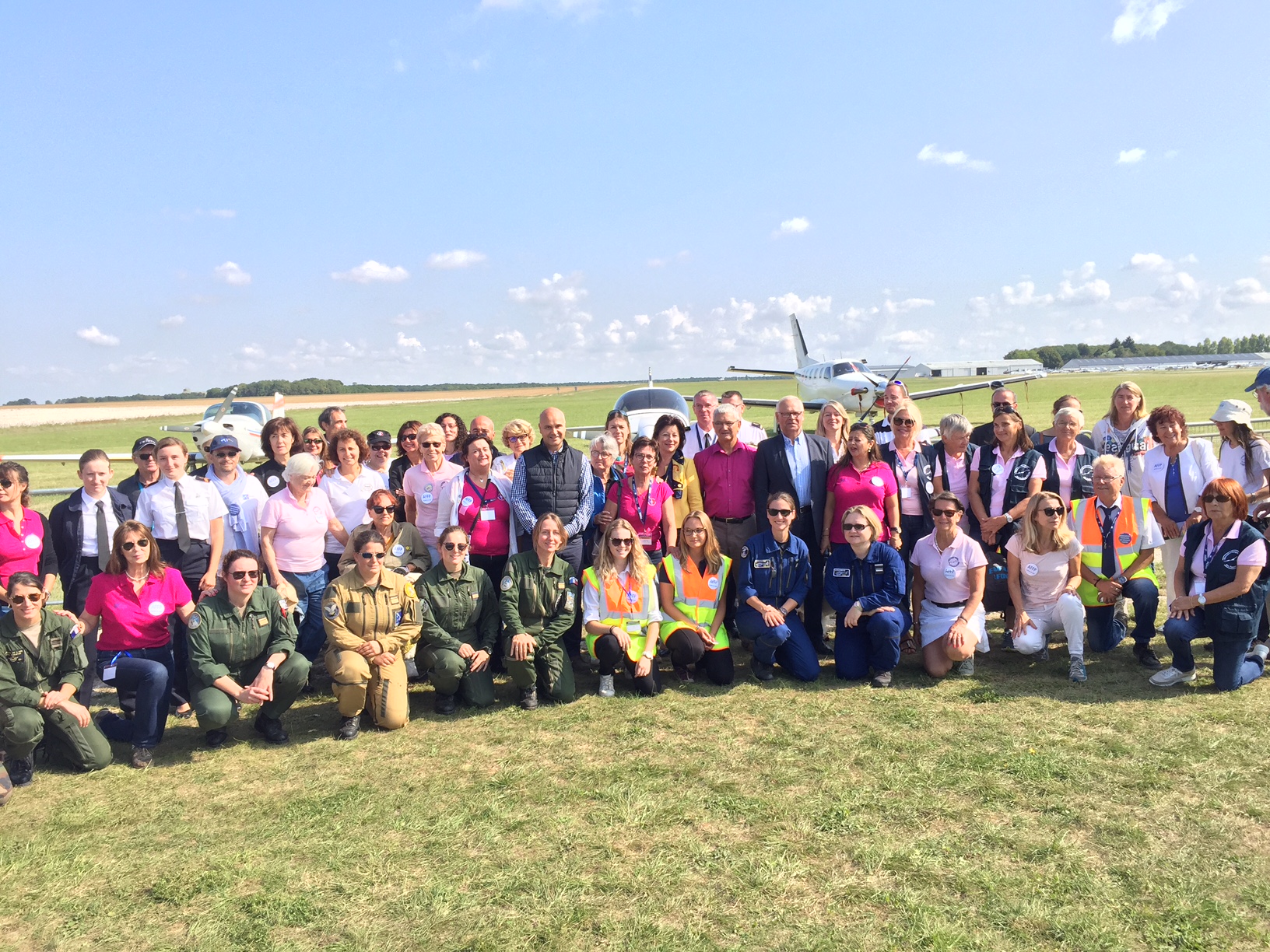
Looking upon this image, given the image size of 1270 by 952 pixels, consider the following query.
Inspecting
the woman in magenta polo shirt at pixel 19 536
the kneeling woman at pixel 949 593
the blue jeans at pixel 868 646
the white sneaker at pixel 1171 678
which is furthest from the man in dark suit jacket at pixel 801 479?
the woman in magenta polo shirt at pixel 19 536

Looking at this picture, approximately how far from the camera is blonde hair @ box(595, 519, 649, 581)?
5.21m

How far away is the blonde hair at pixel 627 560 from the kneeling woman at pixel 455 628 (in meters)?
0.76

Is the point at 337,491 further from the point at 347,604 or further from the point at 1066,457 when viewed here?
the point at 1066,457

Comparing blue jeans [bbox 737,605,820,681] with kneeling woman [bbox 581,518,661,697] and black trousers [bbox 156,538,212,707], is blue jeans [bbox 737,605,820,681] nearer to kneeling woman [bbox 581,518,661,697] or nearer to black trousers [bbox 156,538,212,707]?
kneeling woman [bbox 581,518,661,697]

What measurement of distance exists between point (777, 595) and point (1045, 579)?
5.97ft

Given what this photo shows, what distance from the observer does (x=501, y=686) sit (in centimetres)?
544

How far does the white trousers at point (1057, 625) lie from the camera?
521 centimetres

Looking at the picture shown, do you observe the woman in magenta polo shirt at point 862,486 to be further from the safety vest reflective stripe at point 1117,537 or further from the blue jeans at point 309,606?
the blue jeans at point 309,606

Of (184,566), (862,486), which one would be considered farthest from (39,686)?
(862,486)

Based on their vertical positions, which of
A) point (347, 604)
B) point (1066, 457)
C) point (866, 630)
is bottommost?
point (866, 630)

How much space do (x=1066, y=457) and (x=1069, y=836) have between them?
348 cm

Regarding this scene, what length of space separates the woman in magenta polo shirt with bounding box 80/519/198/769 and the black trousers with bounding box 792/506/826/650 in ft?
13.2

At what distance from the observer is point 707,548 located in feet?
17.7

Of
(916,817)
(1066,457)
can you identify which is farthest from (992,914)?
(1066,457)
